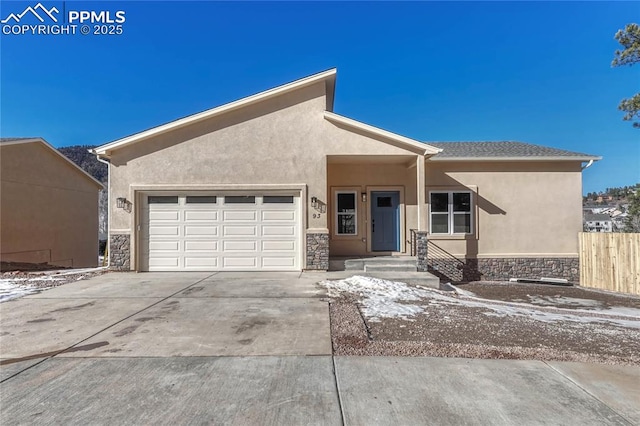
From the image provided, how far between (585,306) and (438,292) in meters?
3.24

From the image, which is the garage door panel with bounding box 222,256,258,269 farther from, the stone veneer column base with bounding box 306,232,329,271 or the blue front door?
the blue front door

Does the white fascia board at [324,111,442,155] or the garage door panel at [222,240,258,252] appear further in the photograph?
the garage door panel at [222,240,258,252]

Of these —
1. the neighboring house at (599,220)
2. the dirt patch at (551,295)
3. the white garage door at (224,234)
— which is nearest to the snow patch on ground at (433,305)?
the dirt patch at (551,295)

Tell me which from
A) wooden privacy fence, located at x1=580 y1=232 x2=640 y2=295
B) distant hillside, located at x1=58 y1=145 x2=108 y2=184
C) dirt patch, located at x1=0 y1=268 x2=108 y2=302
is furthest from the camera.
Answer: distant hillside, located at x1=58 y1=145 x2=108 y2=184

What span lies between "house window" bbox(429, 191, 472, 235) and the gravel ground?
4.85 metres

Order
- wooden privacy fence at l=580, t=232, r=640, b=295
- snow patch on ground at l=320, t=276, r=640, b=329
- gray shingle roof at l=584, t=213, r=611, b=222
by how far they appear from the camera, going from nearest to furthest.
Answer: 1. snow patch on ground at l=320, t=276, r=640, b=329
2. wooden privacy fence at l=580, t=232, r=640, b=295
3. gray shingle roof at l=584, t=213, r=611, b=222

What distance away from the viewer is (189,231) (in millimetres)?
10344

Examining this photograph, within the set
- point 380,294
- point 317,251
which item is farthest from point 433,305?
point 317,251

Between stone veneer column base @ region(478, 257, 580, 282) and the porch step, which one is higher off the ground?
the porch step

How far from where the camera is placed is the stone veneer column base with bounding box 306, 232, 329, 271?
33.1ft

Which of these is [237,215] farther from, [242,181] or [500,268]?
[500,268]

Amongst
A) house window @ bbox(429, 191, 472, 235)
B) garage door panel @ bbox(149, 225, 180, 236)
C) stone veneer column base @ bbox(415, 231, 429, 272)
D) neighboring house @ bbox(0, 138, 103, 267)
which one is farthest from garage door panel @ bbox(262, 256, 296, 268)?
neighboring house @ bbox(0, 138, 103, 267)

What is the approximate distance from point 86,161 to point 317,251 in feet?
147

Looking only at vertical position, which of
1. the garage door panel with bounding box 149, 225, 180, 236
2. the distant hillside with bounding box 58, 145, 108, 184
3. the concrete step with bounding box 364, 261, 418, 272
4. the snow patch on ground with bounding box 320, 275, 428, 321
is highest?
the distant hillside with bounding box 58, 145, 108, 184
